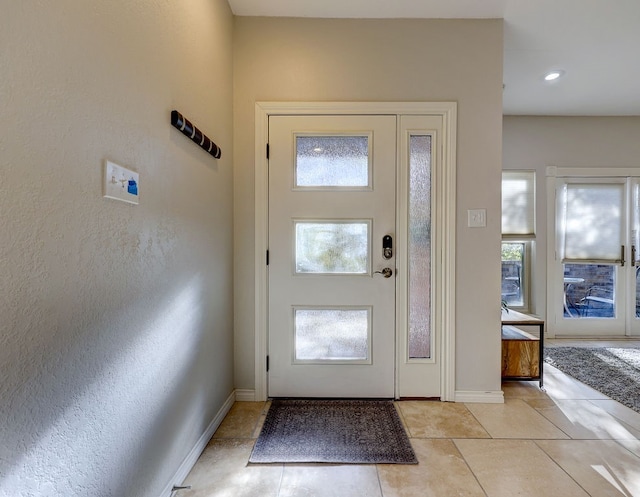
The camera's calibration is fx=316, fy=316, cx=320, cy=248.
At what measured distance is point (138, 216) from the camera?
1136 mm

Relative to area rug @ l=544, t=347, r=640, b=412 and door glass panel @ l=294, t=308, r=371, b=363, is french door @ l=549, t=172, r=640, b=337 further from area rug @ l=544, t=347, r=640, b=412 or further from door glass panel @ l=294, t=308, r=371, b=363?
door glass panel @ l=294, t=308, r=371, b=363

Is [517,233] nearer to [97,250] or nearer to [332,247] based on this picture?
[332,247]

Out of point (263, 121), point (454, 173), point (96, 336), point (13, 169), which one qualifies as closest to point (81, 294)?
point (96, 336)

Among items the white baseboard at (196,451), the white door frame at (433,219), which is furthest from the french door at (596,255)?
the white baseboard at (196,451)

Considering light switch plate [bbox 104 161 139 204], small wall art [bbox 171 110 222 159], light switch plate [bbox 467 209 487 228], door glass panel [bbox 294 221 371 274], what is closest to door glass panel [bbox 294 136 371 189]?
door glass panel [bbox 294 221 371 274]

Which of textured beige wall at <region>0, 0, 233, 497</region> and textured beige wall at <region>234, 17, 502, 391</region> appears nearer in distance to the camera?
textured beige wall at <region>0, 0, 233, 497</region>

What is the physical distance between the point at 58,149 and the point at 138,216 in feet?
1.22

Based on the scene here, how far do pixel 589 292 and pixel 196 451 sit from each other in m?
4.36

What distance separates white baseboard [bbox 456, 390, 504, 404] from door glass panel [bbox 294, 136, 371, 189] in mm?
1630

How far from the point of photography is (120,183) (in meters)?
1.02

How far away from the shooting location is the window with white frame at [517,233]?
3.59 metres

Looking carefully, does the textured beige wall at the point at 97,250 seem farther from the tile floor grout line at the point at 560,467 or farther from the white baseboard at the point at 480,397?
the tile floor grout line at the point at 560,467

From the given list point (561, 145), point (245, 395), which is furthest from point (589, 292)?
point (245, 395)

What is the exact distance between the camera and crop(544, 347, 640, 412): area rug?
7.59 feet
